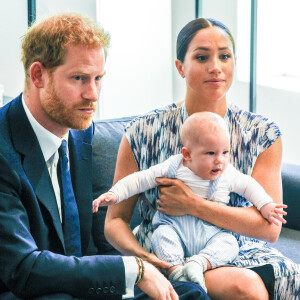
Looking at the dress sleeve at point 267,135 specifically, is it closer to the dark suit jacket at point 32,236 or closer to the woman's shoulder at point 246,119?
the woman's shoulder at point 246,119

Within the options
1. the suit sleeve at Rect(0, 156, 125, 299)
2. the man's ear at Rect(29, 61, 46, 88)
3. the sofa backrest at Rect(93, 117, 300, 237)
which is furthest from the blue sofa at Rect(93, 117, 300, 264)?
the suit sleeve at Rect(0, 156, 125, 299)

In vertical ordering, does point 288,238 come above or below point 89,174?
below

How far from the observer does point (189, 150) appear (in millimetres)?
2168

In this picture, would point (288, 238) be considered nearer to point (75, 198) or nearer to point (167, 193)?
point (167, 193)

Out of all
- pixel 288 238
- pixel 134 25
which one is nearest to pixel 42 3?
pixel 134 25

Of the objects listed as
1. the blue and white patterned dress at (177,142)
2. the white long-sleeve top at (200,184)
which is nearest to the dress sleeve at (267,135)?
the blue and white patterned dress at (177,142)

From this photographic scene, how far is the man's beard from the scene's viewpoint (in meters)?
1.92

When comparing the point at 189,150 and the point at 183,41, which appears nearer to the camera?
the point at 189,150

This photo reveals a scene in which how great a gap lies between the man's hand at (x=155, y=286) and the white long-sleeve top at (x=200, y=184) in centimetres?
48

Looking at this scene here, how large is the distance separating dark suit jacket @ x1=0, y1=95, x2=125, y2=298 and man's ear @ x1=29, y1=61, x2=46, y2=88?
0.26 ft

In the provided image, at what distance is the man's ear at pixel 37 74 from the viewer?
6.40 feet

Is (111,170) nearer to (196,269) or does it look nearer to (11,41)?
(196,269)

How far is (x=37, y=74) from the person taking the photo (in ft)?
6.44

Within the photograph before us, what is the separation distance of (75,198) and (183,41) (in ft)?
2.28
